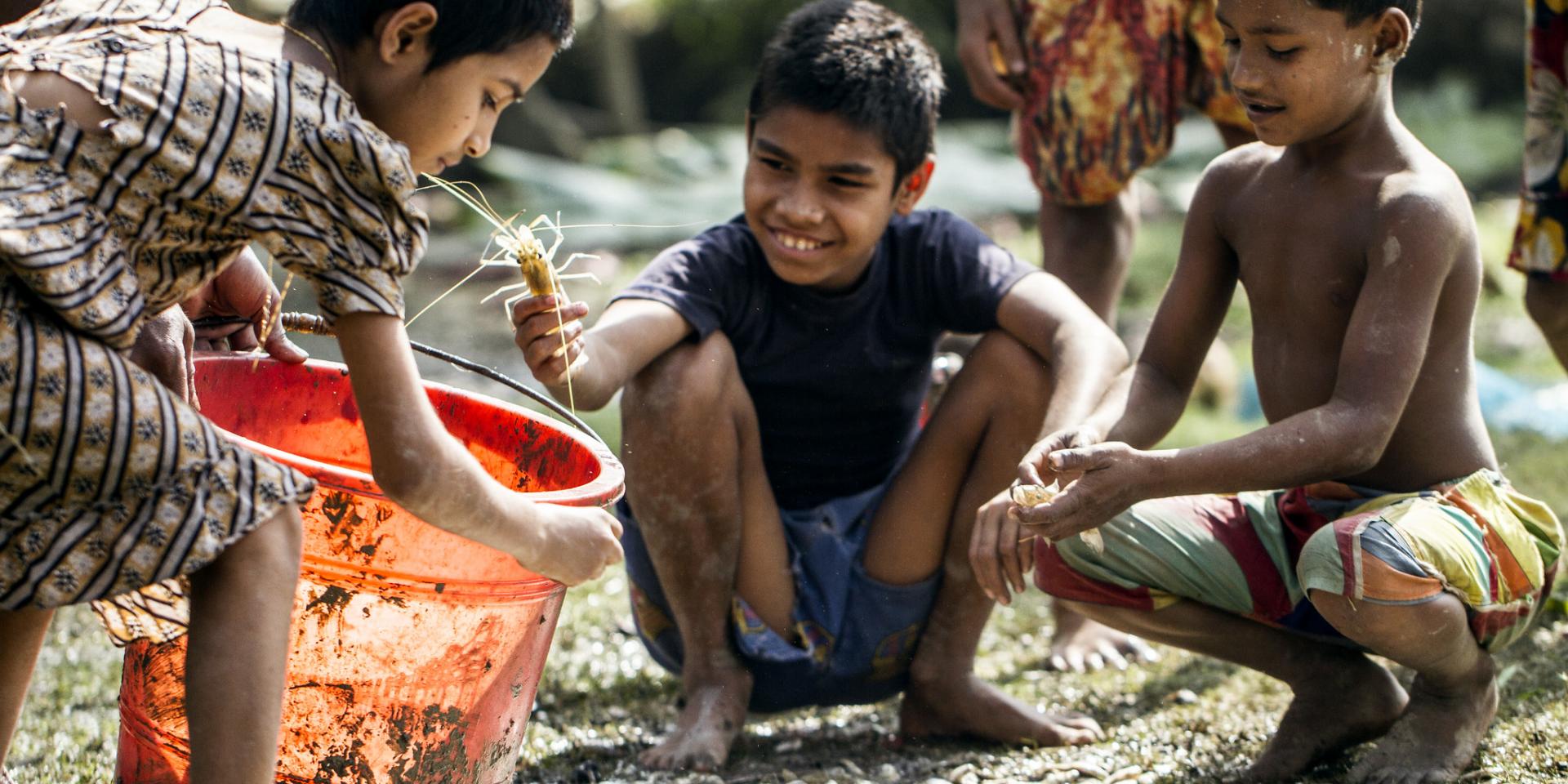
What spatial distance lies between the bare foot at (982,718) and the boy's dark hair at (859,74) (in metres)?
1.05

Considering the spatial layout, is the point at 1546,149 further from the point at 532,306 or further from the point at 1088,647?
the point at 532,306

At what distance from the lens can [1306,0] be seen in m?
2.57

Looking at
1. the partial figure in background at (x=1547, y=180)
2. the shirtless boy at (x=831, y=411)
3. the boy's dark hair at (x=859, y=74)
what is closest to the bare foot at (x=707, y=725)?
the shirtless boy at (x=831, y=411)

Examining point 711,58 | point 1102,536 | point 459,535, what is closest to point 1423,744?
point 1102,536

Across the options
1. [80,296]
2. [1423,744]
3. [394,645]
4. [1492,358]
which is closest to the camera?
[80,296]

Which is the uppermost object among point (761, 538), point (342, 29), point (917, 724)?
point (342, 29)

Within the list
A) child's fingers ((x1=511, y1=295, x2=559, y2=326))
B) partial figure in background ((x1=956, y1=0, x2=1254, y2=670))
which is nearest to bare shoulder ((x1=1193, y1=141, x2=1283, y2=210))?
partial figure in background ((x1=956, y1=0, x2=1254, y2=670))


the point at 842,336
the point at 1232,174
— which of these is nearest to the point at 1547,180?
the point at 1232,174

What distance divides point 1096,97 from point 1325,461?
1526 mm

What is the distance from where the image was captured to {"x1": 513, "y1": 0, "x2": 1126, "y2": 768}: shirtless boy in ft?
9.29

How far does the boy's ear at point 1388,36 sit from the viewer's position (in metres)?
2.60

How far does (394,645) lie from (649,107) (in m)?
10.7

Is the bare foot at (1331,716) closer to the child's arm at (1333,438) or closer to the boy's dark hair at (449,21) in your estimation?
the child's arm at (1333,438)

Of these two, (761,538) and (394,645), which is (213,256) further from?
(761,538)
